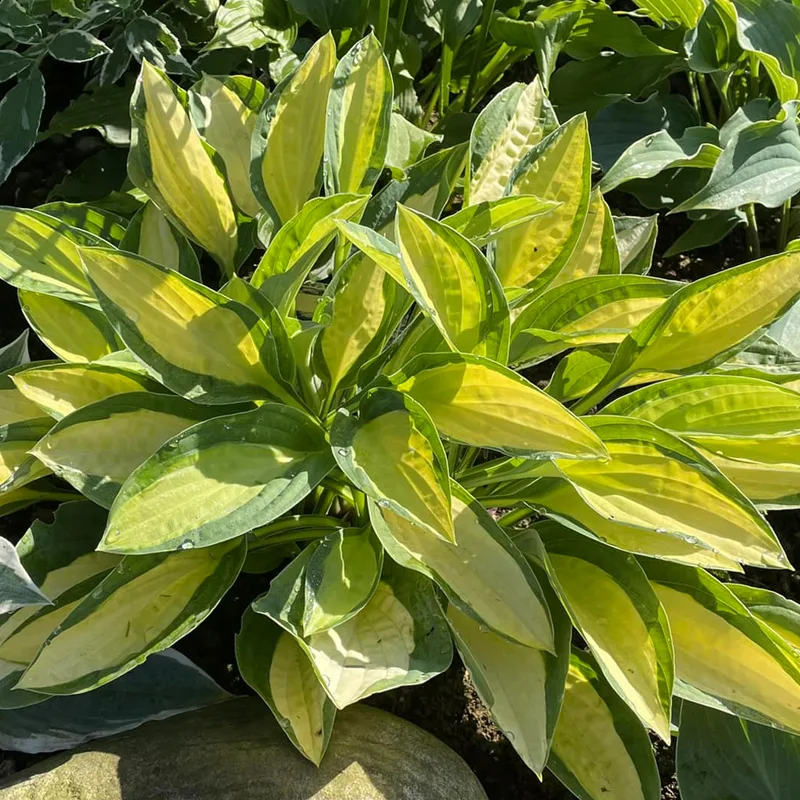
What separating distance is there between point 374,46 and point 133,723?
0.89 metres

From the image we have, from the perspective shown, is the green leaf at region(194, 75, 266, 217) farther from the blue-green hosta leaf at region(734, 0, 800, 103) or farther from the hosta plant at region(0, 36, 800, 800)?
the blue-green hosta leaf at region(734, 0, 800, 103)

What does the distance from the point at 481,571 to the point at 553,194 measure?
18.0 inches

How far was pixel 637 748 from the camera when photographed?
2.81ft

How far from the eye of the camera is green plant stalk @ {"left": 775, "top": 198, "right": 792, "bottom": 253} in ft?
4.81

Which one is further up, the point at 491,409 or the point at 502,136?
the point at 502,136

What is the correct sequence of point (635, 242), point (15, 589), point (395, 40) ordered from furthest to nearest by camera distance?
point (395, 40) < point (635, 242) < point (15, 589)

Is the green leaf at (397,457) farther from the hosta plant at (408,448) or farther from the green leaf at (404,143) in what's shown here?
the green leaf at (404,143)

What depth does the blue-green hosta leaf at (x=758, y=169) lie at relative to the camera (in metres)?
1.11

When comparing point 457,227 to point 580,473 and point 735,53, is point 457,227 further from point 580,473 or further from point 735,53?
point 735,53

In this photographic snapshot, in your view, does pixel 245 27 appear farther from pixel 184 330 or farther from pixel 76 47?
pixel 184 330

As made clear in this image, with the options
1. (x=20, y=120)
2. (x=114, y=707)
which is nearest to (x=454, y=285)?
(x=114, y=707)

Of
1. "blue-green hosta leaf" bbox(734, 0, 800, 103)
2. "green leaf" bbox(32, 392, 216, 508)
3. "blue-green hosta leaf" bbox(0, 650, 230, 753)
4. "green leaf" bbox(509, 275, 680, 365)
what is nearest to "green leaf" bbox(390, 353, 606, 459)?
"green leaf" bbox(509, 275, 680, 365)

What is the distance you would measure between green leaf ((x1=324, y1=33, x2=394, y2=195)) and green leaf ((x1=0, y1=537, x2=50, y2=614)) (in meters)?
0.56

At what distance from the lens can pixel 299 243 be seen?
875mm
